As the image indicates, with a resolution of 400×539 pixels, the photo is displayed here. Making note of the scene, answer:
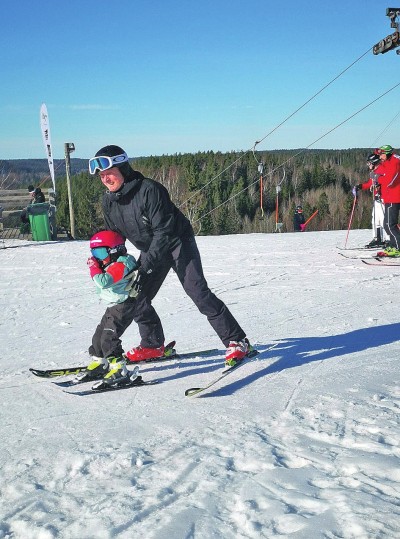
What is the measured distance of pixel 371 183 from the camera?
11320mm

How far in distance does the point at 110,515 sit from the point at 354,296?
19.0 ft

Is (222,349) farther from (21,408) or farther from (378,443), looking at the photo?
(378,443)

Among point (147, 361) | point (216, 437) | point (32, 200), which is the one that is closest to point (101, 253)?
point (147, 361)

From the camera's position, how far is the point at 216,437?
129 inches

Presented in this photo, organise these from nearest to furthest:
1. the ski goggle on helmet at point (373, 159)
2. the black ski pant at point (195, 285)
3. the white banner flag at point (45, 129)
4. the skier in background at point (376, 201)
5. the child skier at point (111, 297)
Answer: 1. the child skier at point (111, 297)
2. the black ski pant at point (195, 285)
3. the ski goggle on helmet at point (373, 159)
4. the skier in background at point (376, 201)
5. the white banner flag at point (45, 129)

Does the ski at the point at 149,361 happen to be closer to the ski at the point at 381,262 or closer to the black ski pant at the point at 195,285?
the black ski pant at the point at 195,285

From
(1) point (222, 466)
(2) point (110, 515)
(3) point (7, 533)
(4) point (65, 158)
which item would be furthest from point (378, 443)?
(4) point (65, 158)

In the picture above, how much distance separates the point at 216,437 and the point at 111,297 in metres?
1.24

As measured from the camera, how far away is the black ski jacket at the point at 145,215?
13.2 ft

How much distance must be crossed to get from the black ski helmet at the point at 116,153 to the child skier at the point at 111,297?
0.44 m

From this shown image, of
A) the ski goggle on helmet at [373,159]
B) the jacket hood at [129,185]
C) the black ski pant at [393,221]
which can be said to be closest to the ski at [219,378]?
the jacket hood at [129,185]

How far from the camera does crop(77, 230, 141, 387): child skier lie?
153 inches

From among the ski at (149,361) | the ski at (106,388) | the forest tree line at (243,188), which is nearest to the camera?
the ski at (106,388)

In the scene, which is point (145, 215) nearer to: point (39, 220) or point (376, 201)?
point (376, 201)
